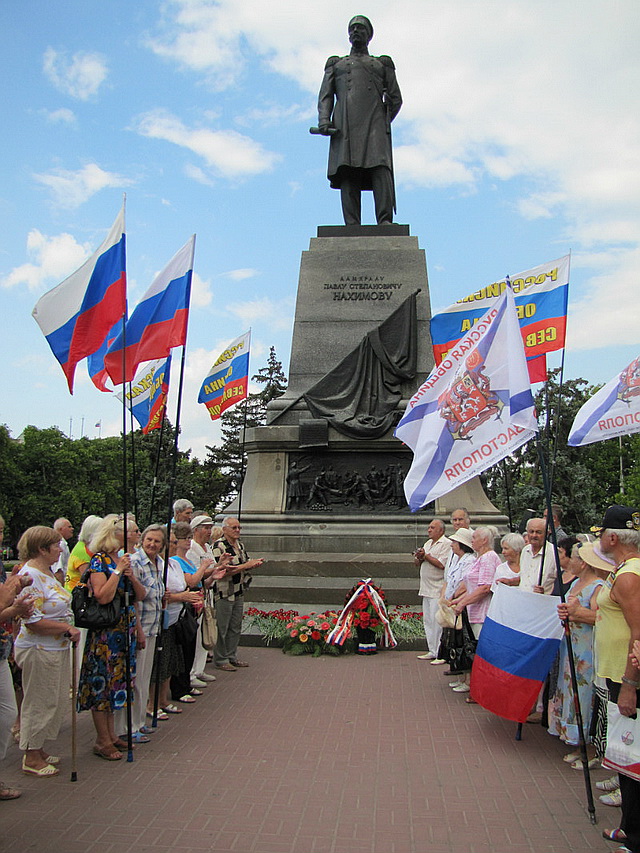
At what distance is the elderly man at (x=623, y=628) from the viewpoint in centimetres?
403

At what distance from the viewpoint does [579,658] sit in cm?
562

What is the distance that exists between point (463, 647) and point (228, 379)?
9.16 m

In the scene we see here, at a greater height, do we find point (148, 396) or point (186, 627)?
point (148, 396)

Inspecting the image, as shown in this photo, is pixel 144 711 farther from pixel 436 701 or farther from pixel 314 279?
pixel 314 279

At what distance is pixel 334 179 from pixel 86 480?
39.1 m

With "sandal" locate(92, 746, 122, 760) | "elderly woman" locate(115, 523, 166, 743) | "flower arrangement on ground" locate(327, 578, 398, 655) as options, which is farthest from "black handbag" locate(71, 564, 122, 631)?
"flower arrangement on ground" locate(327, 578, 398, 655)

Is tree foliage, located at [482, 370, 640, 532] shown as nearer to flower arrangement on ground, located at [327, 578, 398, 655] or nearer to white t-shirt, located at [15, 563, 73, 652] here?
flower arrangement on ground, located at [327, 578, 398, 655]

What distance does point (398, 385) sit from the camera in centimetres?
1438

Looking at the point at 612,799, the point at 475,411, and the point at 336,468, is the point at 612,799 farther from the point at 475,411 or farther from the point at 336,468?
the point at 336,468

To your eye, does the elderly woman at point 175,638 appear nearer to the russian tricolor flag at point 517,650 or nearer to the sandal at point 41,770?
the sandal at point 41,770

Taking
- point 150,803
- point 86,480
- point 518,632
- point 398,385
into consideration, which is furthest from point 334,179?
point 86,480

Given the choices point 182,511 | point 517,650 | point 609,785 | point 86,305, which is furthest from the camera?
point 182,511

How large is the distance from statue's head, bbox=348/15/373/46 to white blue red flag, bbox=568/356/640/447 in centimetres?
1320

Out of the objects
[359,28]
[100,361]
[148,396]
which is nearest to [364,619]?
[100,361]
